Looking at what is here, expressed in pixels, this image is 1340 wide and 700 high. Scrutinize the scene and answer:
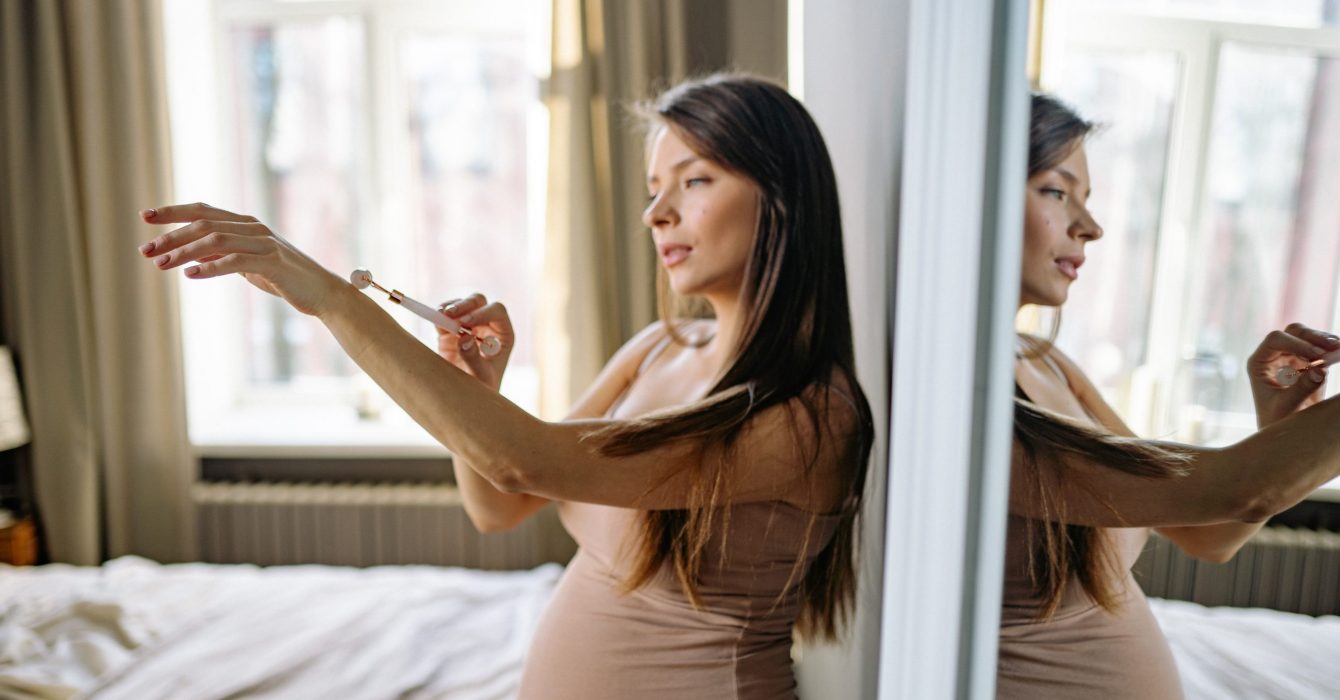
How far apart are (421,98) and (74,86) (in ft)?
2.24

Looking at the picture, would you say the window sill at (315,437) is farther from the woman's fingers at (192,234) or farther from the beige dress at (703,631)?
the woman's fingers at (192,234)

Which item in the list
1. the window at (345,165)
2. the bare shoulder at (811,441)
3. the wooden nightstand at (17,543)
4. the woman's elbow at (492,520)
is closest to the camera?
the bare shoulder at (811,441)

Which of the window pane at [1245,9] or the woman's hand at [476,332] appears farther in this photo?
the woman's hand at [476,332]

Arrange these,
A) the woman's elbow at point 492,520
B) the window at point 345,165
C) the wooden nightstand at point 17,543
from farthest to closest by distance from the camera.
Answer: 1. the window at point 345,165
2. the wooden nightstand at point 17,543
3. the woman's elbow at point 492,520

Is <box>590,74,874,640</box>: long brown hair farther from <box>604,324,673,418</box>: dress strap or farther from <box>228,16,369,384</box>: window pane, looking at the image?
<box>228,16,369,384</box>: window pane

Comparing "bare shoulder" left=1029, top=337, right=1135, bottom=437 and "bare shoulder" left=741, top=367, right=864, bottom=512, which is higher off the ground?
"bare shoulder" left=1029, top=337, right=1135, bottom=437

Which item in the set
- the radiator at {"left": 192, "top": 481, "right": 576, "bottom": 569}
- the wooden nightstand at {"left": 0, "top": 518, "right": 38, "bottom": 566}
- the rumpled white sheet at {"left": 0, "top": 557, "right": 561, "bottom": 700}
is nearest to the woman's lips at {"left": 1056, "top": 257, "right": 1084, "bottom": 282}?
the rumpled white sheet at {"left": 0, "top": 557, "right": 561, "bottom": 700}

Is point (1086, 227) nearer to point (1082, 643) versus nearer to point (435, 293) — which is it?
point (1082, 643)

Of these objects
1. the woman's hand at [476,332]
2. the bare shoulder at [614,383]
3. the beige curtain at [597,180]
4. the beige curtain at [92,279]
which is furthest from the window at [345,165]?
the woman's hand at [476,332]

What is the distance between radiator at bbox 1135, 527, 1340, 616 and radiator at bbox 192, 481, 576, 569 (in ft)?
5.10

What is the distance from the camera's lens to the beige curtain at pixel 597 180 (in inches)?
58.6

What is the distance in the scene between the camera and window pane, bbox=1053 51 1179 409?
17cm

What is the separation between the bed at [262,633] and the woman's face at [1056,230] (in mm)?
757

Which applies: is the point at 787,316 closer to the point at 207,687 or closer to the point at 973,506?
the point at 973,506
